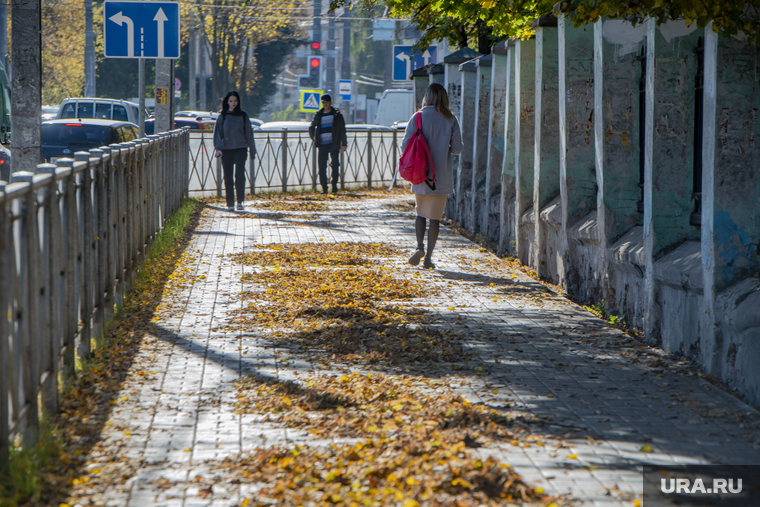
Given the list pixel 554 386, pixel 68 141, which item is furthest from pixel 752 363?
pixel 68 141

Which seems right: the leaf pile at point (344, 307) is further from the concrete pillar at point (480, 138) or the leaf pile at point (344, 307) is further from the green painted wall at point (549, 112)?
the concrete pillar at point (480, 138)

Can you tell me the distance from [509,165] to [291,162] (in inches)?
417

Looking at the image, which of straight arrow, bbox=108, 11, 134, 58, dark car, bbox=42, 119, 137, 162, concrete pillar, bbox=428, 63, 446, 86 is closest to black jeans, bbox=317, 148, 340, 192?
concrete pillar, bbox=428, 63, 446, 86

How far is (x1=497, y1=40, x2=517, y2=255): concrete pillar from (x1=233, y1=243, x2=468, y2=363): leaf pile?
1.39 metres

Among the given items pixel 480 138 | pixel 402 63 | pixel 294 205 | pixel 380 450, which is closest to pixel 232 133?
pixel 294 205

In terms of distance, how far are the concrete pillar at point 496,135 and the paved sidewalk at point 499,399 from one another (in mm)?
3302

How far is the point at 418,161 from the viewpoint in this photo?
941cm

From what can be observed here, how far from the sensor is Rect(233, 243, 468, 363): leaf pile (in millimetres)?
6137

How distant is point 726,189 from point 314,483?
Answer: 3.05 metres

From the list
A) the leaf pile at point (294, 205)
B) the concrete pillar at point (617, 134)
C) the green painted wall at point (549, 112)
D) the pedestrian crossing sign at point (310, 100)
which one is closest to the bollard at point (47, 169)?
the concrete pillar at point (617, 134)

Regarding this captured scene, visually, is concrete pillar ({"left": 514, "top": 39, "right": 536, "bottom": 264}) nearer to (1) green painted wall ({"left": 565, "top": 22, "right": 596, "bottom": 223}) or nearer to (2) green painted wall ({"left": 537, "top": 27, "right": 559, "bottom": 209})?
(2) green painted wall ({"left": 537, "top": 27, "right": 559, "bottom": 209})

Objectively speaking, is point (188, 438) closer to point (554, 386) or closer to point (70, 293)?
point (70, 293)

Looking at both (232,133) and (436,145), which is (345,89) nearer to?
(232,133)

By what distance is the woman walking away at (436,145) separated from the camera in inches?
373
